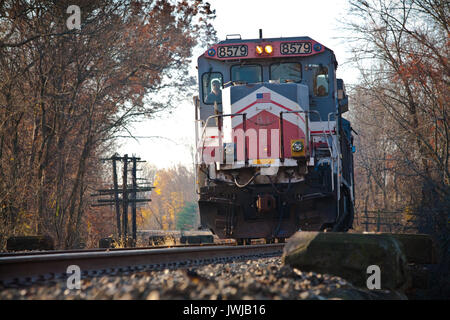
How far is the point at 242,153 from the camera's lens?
10.0m

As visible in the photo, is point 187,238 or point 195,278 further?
point 187,238

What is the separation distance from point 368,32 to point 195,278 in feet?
49.5

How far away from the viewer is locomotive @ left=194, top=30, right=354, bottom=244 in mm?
9922

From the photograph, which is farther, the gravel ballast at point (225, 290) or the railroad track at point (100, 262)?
the railroad track at point (100, 262)

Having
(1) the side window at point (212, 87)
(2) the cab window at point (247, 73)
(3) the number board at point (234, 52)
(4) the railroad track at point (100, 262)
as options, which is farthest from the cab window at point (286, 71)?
(4) the railroad track at point (100, 262)

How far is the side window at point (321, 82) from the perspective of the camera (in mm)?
10898

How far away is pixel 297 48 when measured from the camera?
1074cm

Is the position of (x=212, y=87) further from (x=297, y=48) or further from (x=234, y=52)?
(x=297, y=48)

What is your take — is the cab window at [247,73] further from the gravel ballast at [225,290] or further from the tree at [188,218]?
the tree at [188,218]

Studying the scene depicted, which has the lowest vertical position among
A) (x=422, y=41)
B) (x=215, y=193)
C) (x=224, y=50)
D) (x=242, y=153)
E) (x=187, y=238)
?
(x=187, y=238)

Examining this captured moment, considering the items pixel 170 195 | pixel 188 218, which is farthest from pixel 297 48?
pixel 170 195
